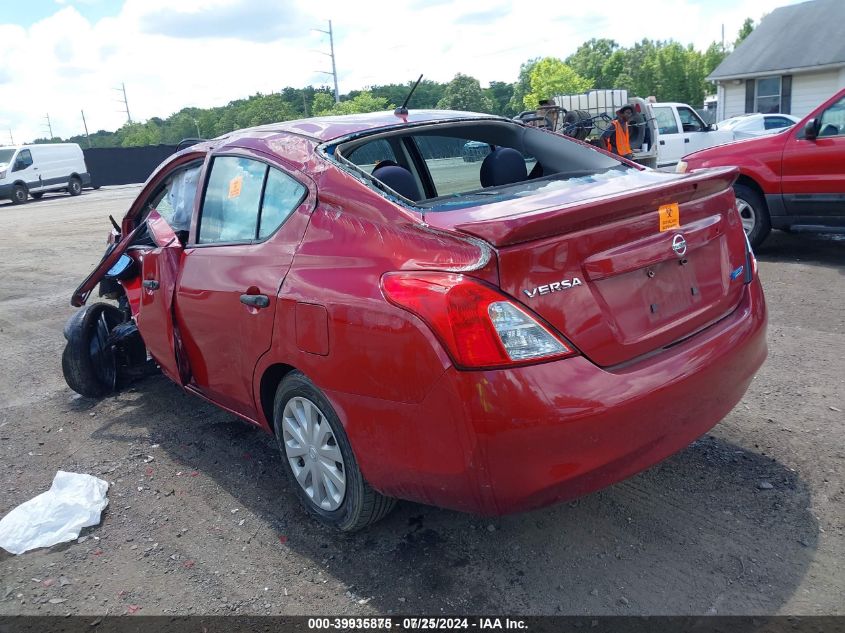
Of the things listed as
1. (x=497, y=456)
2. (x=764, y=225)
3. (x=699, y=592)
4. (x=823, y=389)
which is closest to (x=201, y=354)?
(x=497, y=456)

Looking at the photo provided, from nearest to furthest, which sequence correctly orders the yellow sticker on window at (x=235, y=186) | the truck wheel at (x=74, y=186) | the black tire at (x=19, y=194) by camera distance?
1. the yellow sticker on window at (x=235, y=186)
2. the black tire at (x=19, y=194)
3. the truck wheel at (x=74, y=186)

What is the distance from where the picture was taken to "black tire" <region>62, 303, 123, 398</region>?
4867 millimetres

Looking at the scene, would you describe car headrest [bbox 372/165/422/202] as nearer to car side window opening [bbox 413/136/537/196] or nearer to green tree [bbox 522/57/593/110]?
car side window opening [bbox 413/136/537/196]

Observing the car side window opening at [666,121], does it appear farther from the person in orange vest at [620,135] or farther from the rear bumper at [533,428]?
the rear bumper at [533,428]

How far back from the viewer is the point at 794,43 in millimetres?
27688

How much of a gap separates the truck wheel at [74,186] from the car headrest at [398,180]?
31954 mm

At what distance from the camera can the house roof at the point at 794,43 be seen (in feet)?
85.3

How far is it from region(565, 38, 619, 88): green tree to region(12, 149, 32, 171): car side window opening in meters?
74.5

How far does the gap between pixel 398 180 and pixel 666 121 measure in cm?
1356

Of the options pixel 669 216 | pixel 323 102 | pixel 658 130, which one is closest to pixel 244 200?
pixel 669 216

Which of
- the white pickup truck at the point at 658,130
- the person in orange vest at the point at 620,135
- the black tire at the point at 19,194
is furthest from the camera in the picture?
the black tire at the point at 19,194

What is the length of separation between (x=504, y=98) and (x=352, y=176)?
91.2 m

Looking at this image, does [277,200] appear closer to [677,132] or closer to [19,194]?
[677,132]

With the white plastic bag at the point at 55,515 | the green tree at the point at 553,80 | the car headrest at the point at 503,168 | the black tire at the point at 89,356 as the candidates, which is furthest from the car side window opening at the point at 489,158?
the green tree at the point at 553,80
